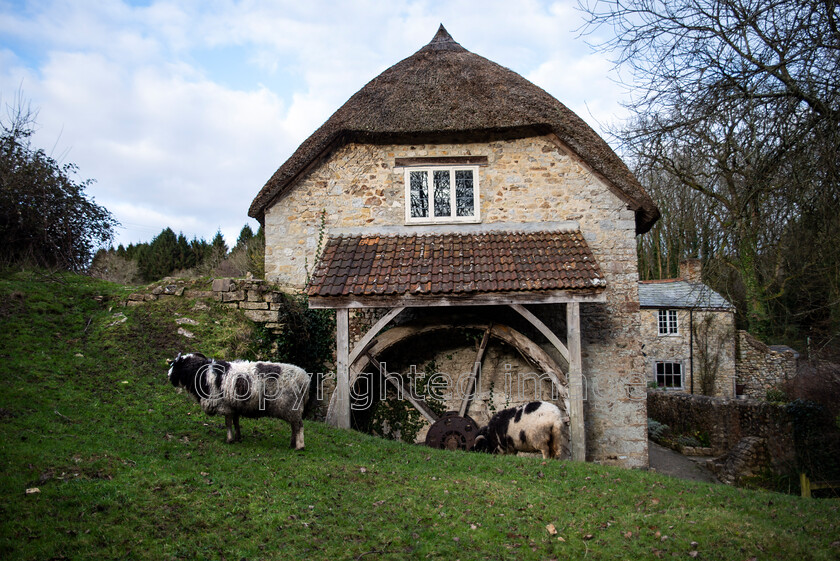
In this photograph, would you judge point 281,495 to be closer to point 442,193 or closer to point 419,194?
point 419,194

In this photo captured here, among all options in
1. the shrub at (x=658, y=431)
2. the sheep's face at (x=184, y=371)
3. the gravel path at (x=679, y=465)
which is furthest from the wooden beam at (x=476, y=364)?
the shrub at (x=658, y=431)

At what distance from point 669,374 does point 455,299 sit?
16868 mm

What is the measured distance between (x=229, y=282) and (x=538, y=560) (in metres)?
7.91

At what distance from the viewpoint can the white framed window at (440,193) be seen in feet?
38.1

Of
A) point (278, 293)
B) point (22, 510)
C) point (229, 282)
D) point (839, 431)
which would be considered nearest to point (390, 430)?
point (278, 293)

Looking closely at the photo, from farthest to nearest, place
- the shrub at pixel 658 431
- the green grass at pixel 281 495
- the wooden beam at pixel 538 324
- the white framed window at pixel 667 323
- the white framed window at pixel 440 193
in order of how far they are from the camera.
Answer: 1. the white framed window at pixel 667 323
2. the shrub at pixel 658 431
3. the white framed window at pixel 440 193
4. the wooden beam at pixel 538 324
5. the green grass at pixel 281 495

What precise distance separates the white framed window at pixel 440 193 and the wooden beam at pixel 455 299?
265 centimetres

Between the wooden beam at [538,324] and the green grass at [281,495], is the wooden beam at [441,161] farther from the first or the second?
the green grass at [281,495]

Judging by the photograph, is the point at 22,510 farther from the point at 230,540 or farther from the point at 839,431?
the point at 839,431

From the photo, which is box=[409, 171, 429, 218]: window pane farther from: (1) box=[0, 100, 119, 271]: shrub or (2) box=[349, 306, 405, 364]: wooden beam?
(1) box=[0, 100, 119, 271]: shrub

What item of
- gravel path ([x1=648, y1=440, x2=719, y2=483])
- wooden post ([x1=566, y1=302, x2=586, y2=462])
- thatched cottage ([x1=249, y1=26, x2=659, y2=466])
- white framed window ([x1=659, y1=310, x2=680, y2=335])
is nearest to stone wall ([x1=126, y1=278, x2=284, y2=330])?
thatched cottage ([x1=249, y1=26, x2=659, y2=466])

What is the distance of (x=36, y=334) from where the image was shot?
902 cm

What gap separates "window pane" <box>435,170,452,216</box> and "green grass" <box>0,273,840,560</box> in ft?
16.1

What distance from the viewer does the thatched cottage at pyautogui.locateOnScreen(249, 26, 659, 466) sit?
1070 centimetres
